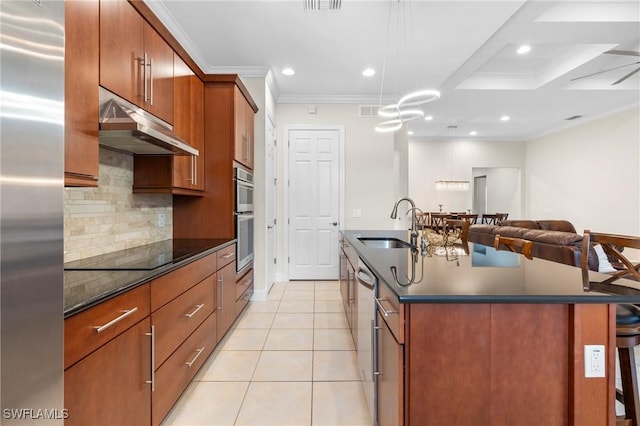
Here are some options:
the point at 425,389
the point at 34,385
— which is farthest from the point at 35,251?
the point at 425,389

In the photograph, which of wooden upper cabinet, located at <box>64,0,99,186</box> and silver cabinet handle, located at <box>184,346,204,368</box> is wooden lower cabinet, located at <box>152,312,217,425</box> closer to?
silver cabinet handle, located at <box>184,346,204,368</box>

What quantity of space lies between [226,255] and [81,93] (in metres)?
1.66

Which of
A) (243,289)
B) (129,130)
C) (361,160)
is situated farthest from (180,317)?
(361,160)

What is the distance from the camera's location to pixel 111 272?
59.5 inches

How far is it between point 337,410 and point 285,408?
32 cm

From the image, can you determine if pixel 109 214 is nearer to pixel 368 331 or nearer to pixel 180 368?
pixel 180 368

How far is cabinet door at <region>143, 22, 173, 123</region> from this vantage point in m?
2.09

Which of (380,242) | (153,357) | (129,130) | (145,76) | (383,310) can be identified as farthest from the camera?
(380,242)

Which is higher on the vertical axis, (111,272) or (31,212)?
(31,212)

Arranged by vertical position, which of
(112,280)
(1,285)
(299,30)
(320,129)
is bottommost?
(112,280)

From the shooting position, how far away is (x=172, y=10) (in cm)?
288

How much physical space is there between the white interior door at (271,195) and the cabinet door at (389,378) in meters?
2.81

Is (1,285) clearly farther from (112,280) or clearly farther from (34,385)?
(112,280)

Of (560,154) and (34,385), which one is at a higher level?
(560,154)
